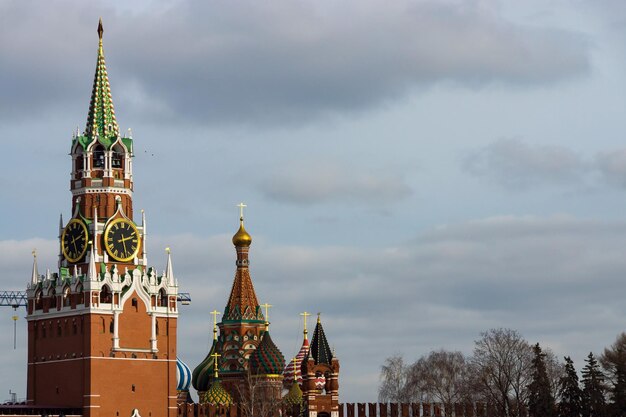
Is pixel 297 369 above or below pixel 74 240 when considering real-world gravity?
below

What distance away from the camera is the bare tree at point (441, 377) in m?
145

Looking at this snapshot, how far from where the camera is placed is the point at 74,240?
423 ft

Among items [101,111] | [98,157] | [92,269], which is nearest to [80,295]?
[92,269]

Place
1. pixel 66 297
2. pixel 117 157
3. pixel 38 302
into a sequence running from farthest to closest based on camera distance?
pixel 117 157 < pixel 38 302 < pixel 66 297

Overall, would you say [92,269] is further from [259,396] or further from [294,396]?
[294,396]

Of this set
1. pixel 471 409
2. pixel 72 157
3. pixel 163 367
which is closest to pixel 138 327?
pixel 163 367

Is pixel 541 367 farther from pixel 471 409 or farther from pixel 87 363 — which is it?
pixel 87 363

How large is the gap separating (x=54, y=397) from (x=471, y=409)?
34.1 metres

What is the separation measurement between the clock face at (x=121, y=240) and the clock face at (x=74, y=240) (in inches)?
74.3

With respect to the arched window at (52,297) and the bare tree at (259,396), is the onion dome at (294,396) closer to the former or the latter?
the bare tree at (259,396)

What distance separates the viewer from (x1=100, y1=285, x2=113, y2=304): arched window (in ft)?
413

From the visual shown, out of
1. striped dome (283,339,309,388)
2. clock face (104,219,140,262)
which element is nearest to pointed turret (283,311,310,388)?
striped dome (283,339,309,388)

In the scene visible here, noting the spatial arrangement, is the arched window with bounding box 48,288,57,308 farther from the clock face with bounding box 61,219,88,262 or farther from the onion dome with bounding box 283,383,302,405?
the onion dome with bounding box 283,383,302,405

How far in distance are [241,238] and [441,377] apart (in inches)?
900
